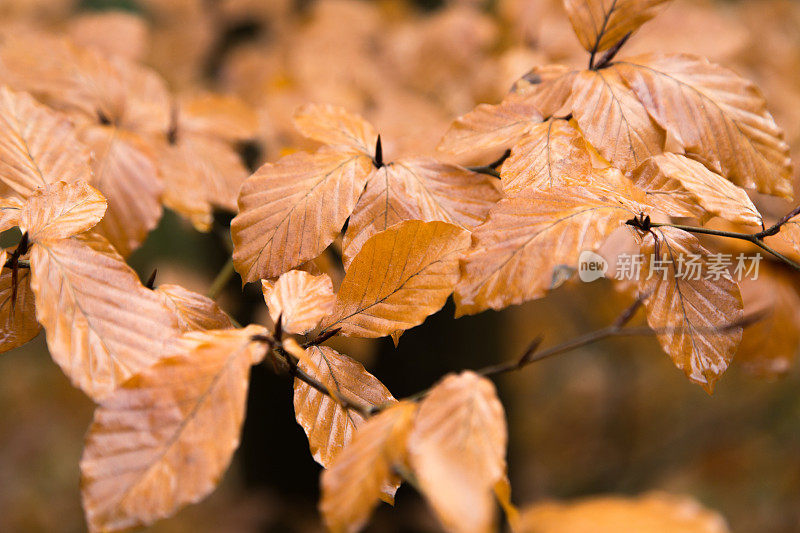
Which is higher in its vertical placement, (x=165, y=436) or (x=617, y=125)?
(x=617, y=125)

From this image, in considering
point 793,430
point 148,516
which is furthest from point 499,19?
point 793,430

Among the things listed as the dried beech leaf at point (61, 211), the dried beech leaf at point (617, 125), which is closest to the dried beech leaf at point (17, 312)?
the dried beech leaf at point (61, 211)

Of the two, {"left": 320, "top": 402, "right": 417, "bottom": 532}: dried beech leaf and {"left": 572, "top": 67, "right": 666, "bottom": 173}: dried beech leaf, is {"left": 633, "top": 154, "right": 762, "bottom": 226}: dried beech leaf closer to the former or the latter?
{"left": 572, "top": 67, "right": 666, "bottom": 173}: dried beech leaf

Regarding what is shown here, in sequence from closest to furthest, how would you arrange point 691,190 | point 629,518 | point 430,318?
point 629,518, point 691,190, point 430,318

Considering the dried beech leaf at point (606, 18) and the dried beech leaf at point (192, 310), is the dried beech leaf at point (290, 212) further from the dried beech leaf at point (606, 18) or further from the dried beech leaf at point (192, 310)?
the dried beech leaf at point (606, 18)

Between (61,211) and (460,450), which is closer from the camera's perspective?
(460,450)

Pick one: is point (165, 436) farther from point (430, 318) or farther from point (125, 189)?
point (430, 318)

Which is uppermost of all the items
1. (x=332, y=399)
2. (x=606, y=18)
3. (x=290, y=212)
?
(x=606, y=18)

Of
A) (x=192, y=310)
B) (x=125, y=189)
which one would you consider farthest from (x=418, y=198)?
(x=125, y=189)

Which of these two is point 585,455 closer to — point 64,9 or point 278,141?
point 278,141

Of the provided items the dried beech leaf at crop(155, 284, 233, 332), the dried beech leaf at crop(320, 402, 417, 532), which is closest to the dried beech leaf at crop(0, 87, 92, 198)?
the dried beech leaf at crop(155, 284, 233, 332)
